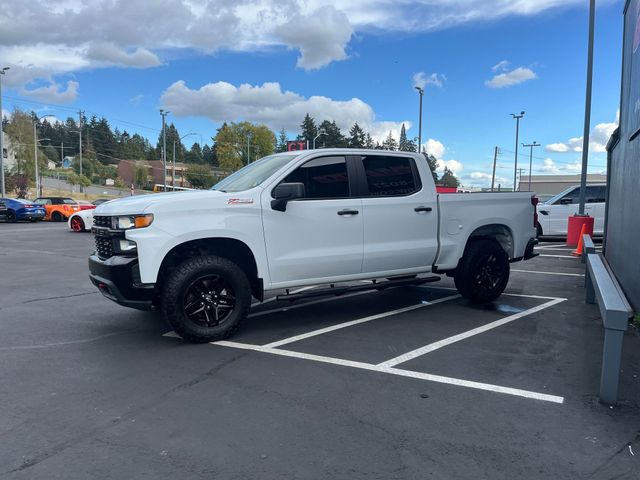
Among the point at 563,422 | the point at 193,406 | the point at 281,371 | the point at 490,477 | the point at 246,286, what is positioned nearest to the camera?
the point at 490,477

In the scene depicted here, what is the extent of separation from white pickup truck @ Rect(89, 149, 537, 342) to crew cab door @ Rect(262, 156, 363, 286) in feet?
0.04

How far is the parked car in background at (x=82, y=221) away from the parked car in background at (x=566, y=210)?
56.3 ft

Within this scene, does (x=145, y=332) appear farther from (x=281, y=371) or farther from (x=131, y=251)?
(x=281, y=371)

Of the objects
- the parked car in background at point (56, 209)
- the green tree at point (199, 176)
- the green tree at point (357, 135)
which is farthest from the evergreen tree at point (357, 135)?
the parked car in background at point (56, 209)

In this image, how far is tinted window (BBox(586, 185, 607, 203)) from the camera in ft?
52.8

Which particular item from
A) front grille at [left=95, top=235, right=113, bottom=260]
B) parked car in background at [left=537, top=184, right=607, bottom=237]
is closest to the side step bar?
front grille at [left=95, top=235, right=113, bottom=260]

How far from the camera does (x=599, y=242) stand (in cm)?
1636

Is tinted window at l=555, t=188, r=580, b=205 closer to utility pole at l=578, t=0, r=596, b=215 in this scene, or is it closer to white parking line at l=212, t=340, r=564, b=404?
utility pole at l=578, t=0, r=596, b=215

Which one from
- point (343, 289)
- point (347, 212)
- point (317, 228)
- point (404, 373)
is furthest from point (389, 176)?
point (404, 373)

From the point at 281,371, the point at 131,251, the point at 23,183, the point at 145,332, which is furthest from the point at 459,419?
the point at 23,183

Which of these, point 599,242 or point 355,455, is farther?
point 599,242

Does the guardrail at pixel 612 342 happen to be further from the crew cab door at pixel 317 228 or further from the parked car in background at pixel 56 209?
the parked car in background at pixel 56 209

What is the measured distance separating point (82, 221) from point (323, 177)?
1759 cm

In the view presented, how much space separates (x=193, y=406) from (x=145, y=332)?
234 cm
